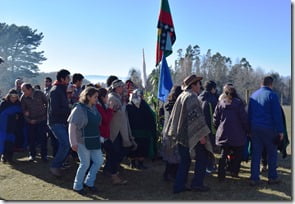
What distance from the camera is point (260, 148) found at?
6.62 metres

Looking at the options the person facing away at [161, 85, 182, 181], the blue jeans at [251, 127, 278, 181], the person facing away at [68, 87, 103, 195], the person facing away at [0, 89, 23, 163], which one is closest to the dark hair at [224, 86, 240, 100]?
the blue jeans at [251, 127, 278, 181]

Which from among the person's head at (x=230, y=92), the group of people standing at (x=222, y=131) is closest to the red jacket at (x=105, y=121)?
the group of people standing at (x=222, y=131)

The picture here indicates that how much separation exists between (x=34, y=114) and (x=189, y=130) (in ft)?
12.7

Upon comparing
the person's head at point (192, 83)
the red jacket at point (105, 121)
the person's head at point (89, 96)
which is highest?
the person's head at point (192, 83)

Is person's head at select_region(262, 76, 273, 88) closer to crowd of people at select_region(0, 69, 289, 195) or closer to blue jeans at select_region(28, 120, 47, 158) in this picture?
crowd of people at select_region(0, 69, 289, 195)

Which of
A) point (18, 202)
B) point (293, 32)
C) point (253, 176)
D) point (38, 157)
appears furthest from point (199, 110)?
point (38, 157)

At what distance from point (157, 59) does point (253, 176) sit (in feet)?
12.0

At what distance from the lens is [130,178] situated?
7.14m

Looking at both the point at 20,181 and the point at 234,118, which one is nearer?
the point at 234,118

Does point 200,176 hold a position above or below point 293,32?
below

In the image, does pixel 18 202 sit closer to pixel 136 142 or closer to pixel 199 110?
pixel 136 142

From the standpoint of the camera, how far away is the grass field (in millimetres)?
6055

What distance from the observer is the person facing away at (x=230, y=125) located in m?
6.59

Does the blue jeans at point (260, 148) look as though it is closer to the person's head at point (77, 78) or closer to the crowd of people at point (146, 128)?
the crowd of people at point (146, 128)
